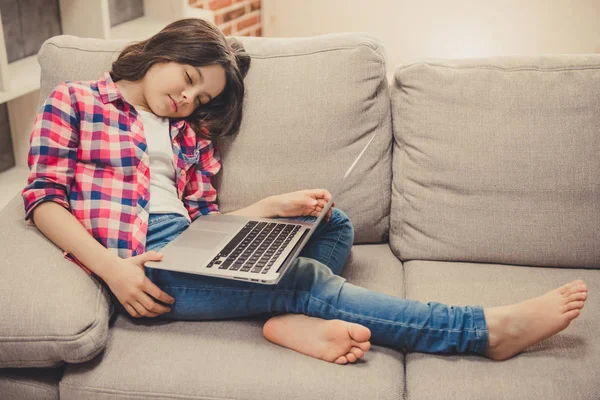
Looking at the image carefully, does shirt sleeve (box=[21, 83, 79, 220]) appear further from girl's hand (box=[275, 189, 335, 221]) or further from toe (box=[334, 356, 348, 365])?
toe (box=[334, 356, 348, 365])

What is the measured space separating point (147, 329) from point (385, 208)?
69cm

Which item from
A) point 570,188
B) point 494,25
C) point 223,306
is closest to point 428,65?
point 570,188

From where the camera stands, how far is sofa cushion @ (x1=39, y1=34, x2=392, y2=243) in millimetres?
1711

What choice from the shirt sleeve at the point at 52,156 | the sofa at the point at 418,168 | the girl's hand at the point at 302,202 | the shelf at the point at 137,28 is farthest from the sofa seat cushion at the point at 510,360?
the shelf at the point at 137,28

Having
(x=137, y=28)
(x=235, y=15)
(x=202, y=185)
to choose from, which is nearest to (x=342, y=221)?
(x=202, y=185)

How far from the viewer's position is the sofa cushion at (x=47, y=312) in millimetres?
1288

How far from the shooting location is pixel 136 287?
138cm

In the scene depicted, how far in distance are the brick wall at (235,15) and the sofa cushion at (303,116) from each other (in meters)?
1.43

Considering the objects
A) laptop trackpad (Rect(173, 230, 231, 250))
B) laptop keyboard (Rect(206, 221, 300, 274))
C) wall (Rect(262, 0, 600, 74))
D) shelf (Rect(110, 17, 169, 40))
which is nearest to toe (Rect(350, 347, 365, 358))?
laptop keyboard (Rect(206, 221, 300, 274))

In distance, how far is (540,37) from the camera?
11.4 ft

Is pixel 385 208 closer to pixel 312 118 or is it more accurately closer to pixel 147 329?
pixel 312 118

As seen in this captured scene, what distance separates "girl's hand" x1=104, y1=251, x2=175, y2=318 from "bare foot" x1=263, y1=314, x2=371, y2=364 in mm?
234

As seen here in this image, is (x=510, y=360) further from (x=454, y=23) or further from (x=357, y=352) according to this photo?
(x=454, y=23)

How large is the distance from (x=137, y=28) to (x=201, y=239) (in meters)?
1.53
